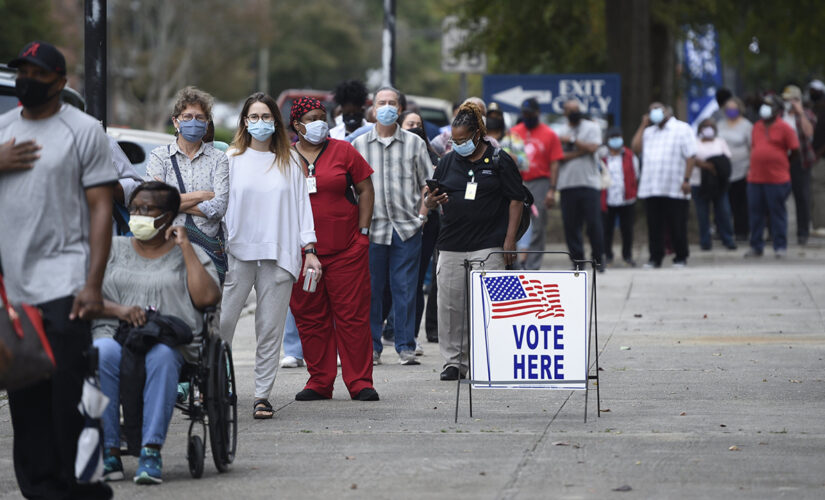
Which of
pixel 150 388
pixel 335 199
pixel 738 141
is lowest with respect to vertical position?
pixel 150 388

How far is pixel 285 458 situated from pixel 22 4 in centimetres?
3792

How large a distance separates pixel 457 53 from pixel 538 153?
26.9 ft

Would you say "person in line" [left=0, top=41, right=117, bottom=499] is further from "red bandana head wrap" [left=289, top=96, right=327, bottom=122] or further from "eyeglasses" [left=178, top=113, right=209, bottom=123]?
"red bandana head wrap" [left=289, top=96, right=327, bottom=122]

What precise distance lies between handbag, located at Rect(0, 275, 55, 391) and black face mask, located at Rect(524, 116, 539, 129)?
11.3m

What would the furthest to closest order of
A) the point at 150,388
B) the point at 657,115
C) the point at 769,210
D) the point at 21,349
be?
the point at 769,210, the point at 657,115, the point at 150,388, the point at 21,349

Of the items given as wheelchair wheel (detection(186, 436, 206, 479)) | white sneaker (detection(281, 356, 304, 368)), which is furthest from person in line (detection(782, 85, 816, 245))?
wheelchair wheel (detection(186, 436, 206, 479))

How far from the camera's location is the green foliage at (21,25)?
4206 cm

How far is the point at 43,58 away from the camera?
231 inches

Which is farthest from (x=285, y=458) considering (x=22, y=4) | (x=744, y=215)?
(x=22, y=4)

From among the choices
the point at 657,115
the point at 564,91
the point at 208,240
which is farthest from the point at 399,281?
the point at 564,91

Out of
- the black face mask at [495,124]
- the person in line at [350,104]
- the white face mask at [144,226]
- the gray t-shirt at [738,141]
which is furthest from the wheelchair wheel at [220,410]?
the gray t-shirt at [738,141]

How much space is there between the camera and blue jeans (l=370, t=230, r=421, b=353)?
1091 centimetres

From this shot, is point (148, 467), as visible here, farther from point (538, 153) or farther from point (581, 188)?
point (581, 188)

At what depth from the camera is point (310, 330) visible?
9289mm
